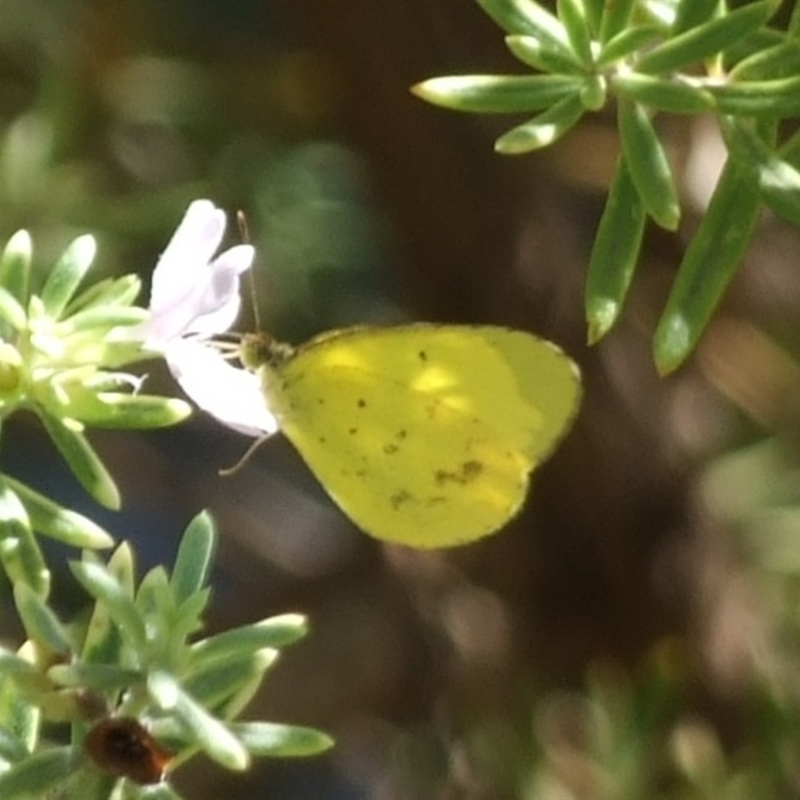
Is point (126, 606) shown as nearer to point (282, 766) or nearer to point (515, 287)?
point (515, 287)

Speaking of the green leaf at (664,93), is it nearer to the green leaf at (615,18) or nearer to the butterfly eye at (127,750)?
the green leaf at (615,18)

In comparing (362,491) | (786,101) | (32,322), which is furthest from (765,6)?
(362,491)

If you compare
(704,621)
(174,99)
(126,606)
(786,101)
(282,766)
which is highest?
(786,101)

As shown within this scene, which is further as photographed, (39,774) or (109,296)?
(109,296)

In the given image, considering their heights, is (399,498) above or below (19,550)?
below

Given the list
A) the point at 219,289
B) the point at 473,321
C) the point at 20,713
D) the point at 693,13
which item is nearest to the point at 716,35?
the point at 693,13

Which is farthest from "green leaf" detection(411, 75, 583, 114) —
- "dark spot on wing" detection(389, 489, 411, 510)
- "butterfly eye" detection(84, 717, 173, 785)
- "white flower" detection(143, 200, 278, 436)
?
"dark spot on wing" detection(389, 489, 411, 510)

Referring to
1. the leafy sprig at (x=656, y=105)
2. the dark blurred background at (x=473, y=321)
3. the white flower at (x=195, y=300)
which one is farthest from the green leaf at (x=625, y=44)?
the dark blurred background at (x=473, y=321)

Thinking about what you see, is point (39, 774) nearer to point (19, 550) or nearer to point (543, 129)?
point (19, 550)
